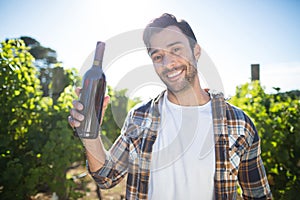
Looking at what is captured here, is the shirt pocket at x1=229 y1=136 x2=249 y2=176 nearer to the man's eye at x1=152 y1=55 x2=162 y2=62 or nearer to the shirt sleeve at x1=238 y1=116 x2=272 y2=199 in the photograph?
the shirt sleeve at x1=238 y1=116 x2=272 y2=199

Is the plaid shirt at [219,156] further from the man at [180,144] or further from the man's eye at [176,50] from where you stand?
the man's eye at [176,50]

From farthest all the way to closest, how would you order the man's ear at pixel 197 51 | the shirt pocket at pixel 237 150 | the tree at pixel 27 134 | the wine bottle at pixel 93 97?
the tree at pixel 27 134, the man's ear at pixel 197 51, the shirt pocket at pixel 237 150, the wine bottle at pixel 93 97

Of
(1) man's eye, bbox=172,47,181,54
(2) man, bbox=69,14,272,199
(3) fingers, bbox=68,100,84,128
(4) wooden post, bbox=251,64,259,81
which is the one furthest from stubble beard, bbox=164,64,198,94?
(4) wooden post, bbox=251,64,259,81

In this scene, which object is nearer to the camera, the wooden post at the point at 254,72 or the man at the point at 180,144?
the man at the point at 180,144

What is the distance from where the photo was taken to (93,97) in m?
1.68

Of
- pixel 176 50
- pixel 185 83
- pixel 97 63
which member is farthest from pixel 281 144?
pixel 97 63

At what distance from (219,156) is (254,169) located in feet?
0.98

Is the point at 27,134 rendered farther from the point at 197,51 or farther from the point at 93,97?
the point at 197,51

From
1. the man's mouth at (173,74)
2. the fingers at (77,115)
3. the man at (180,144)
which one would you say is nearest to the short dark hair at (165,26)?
the man at (180,144)

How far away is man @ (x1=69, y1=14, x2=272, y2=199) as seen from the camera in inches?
66.9

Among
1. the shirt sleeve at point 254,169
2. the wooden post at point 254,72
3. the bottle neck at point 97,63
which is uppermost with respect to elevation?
the wooden post at point 254,72

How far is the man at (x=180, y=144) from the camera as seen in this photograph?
1699 mm

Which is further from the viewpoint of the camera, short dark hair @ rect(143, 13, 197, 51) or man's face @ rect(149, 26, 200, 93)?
short dark hair @ rect(143, 13, 197, 51)

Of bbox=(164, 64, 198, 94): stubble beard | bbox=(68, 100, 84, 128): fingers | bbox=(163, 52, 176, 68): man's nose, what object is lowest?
bbox=(68, 100, 84, 128): fingers
